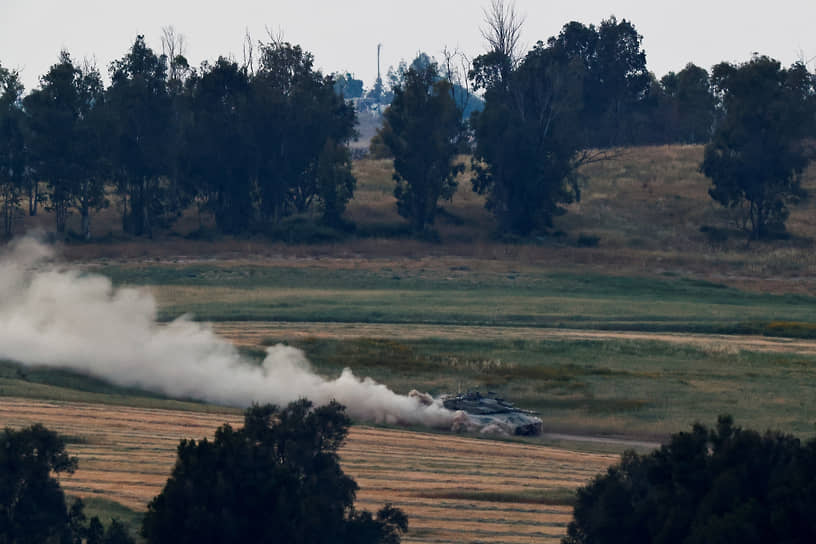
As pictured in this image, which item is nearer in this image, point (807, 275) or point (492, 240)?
point (807, 275)

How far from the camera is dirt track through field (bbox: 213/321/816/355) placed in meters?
54.9

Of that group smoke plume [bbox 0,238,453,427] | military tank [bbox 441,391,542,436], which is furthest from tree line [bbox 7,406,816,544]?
smoke plume [bbox 0,238,453,427]

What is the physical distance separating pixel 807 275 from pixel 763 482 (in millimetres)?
73643

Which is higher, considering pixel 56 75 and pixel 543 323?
pixel 56 75

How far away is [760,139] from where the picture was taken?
101 meters

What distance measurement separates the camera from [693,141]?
512 feet

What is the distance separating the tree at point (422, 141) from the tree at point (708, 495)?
81.7m

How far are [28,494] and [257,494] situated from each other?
11.4 feet

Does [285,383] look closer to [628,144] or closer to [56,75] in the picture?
[56,75]

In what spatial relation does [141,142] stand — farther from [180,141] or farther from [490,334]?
[490,334]

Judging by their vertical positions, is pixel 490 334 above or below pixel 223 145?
below

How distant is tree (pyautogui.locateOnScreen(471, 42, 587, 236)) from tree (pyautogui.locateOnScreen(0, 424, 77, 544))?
84189mm

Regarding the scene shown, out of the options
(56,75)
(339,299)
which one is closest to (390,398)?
(339,299)

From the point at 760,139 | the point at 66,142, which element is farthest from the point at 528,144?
the point at 66,142
